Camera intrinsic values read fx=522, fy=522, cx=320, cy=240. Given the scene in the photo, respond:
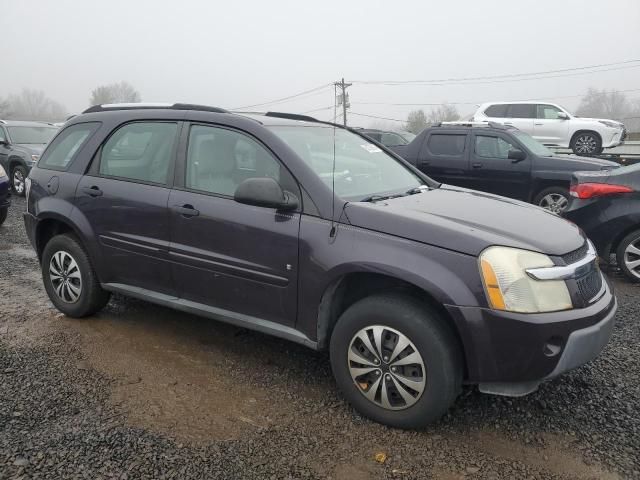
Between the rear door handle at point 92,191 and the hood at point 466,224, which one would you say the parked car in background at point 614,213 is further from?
the rear door handle at point 92,191

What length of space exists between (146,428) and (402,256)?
1654mm

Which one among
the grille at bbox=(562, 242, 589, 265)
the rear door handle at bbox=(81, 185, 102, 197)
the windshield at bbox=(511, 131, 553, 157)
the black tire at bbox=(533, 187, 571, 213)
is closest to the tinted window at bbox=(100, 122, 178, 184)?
the rear door handle at bbox=(81, 185, 102, 197)

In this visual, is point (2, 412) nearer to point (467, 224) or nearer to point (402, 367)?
point (402, 367)

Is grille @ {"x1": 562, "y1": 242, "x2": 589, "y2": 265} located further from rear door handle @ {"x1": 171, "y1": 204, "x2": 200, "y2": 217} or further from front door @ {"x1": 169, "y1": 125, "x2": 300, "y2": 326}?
rear door handle @ {"x1": 171, "y1": 204, "x2": 200, "y2": 217}

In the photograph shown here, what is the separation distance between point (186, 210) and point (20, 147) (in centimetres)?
1044

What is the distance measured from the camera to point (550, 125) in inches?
598

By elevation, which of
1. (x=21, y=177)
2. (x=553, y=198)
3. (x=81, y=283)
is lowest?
(x=81, y=283)

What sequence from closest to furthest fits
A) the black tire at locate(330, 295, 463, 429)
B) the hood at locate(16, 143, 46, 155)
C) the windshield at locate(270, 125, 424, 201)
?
the black tire at locate(330, 295, 463, 429)
the windshield at locate(270, 125, 424, 201)
the hood at locate(16, 143, 46, 155)

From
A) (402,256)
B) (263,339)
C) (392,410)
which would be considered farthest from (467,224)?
(263,339)

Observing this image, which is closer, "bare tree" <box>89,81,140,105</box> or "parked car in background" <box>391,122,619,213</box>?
"parked car in background" <box>391,122,619,213</box>

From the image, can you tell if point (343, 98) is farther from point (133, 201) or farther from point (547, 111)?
point (133, 201)

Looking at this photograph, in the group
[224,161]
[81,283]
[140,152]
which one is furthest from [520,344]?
[81,283]

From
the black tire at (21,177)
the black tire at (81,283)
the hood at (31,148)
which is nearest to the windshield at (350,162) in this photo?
the black tire at (81,283)

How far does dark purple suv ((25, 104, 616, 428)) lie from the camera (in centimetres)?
260
